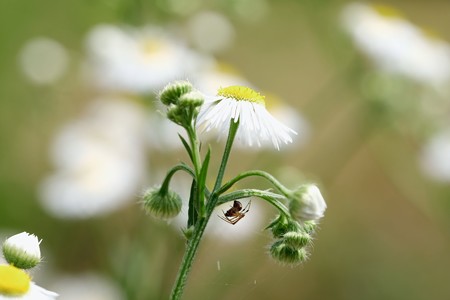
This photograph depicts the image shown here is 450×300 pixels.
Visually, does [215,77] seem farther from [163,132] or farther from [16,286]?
[16,286]

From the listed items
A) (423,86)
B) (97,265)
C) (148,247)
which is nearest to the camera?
(148,247)

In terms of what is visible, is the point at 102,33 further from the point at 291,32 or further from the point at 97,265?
the point at 291,32

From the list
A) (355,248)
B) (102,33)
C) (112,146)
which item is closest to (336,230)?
(355,248)

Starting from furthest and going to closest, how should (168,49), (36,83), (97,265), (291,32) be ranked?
(291,32) → (97,265) → (36,83) → (168,49)

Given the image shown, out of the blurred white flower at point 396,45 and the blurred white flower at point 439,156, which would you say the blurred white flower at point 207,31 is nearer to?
the blurred white flower at point 396,45

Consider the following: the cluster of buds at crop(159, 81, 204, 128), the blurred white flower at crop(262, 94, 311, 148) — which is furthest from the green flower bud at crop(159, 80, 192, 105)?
the blurred white flower at crop(262, 94, 311, 148)

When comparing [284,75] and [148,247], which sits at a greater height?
[284,75]

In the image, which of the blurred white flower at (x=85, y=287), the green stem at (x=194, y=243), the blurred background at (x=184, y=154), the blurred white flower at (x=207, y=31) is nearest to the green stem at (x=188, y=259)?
the green stem at (x=194, y=243)

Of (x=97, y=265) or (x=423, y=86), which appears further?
(x=97, y=265)
